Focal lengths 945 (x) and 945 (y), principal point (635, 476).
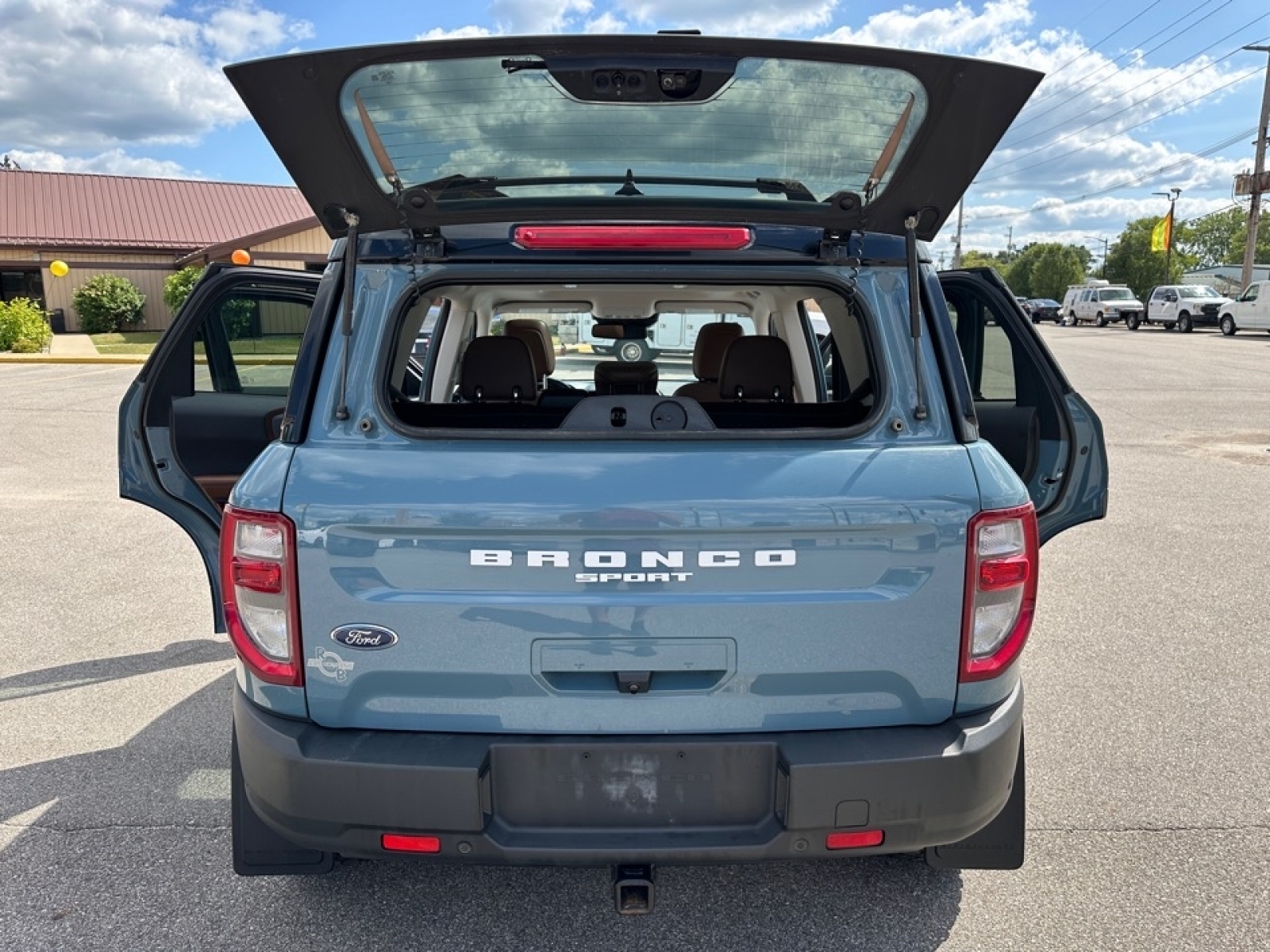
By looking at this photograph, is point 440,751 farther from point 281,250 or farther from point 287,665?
point 281,250

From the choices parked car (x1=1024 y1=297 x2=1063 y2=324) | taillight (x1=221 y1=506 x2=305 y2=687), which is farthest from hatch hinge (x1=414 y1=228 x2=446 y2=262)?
parked car (x1=1024 y1=297 x2=1063 y2=324)

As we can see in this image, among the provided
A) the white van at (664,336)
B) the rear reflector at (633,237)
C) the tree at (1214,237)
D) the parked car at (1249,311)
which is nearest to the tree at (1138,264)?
the tree at (1214,237)

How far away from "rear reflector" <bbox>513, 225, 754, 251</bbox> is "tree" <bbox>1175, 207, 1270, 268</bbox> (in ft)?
326

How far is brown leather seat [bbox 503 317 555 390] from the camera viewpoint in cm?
482

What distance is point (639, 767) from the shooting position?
6.88 feet

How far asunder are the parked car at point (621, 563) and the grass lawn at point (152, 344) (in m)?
1.13

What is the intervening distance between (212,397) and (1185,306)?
40355mm

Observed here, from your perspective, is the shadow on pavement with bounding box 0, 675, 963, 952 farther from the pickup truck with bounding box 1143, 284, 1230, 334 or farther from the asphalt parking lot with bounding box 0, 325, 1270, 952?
the pickup truck with bounding box 1143, 284, 1230, 334

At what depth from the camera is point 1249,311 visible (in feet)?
105

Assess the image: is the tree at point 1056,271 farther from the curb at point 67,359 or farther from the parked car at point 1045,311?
the curb at point 67,359

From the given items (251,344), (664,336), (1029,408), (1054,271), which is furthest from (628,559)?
(1054,271)

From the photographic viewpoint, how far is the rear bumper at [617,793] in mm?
2064

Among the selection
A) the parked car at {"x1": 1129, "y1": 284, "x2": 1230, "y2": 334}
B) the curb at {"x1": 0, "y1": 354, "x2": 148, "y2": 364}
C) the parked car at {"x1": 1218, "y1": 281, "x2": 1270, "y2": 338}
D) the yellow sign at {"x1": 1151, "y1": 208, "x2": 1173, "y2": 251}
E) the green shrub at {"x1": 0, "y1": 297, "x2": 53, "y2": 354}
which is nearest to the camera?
the curb at {"x1": 0, "y1": 354, "x2": 148, "y2": 364}

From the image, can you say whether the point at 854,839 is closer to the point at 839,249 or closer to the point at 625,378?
the point at 839,249
